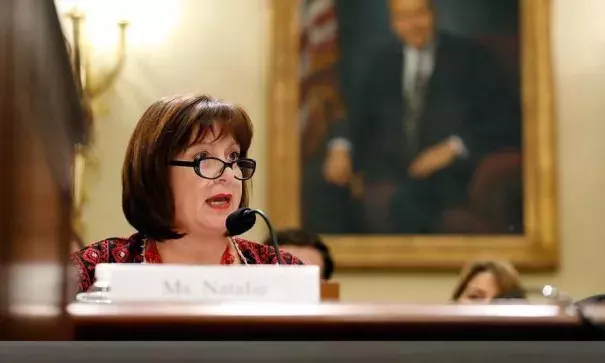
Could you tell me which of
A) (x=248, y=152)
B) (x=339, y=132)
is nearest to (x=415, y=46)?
(x=339, y=132)

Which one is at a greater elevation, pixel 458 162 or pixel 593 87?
pixel 593 87

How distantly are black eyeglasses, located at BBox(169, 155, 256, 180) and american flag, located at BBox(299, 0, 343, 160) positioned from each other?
2.87m

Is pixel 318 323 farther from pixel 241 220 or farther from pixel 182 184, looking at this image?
pixel 182 184

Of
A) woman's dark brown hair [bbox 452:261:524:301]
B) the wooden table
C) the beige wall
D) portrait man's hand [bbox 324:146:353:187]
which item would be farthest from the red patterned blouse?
portrait man's hand [bbox 324:146:353:187]

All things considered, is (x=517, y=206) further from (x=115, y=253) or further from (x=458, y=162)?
(x=115, y=253)

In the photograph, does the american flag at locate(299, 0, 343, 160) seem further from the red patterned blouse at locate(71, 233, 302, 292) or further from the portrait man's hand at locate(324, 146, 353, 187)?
the red patterned blouse at locate(71, 233, 302, 292)

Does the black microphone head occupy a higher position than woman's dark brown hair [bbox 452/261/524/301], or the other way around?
the black microphone head

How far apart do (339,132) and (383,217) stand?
0.49m

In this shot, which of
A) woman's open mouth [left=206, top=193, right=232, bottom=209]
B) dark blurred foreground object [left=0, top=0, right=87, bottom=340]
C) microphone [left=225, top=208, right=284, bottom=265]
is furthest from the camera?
woman's open mouth [left=206, top=193, right=232, bottom=209]

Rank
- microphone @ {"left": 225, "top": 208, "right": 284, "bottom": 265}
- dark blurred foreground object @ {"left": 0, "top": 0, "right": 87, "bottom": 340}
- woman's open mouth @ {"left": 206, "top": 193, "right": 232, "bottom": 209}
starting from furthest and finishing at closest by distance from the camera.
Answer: woman's open mouth @ {"left": 206, "top": 193, "right": 232, "bottom": 209} < microphone @ {"left": 225, "top": 208, "right": 284, "bottom": 265} < dark blurred foreground object @ {"left": 0, "top": 0, "right": 87, "bottom": 340}

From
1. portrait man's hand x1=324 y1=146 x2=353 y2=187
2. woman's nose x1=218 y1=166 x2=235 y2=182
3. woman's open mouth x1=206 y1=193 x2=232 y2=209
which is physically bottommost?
woman's open mouth x1=206 y1=193 x2=232 y2=209

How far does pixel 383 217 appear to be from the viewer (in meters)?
4.59

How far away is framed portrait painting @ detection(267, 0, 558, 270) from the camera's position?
4.55m

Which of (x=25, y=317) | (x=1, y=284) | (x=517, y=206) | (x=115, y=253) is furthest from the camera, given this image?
(x=517, y=206)
